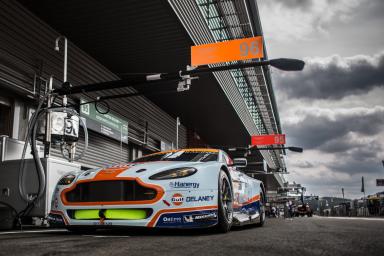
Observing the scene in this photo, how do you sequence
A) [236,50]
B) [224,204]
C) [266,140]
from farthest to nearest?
[266,140] → [236,50] → [224,204]

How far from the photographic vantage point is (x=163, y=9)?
32.4 feet

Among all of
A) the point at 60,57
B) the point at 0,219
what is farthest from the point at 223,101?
the point at 0,219

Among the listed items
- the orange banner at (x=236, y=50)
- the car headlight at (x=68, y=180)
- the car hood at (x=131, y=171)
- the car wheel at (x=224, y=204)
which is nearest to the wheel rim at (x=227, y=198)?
the car wheel at (x=224, y=204)

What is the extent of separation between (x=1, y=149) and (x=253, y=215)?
4859 millimetres

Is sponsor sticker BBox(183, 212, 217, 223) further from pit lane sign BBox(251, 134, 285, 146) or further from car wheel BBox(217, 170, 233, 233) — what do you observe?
pit lane sign BBox(251, 134, 285, 146)

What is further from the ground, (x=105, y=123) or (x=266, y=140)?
(x=266, y=140)

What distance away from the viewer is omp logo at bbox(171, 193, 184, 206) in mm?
4523

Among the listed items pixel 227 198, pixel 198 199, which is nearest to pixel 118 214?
pixel 198 199

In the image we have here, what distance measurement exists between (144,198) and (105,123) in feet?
28.8

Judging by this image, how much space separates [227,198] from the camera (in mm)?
5473

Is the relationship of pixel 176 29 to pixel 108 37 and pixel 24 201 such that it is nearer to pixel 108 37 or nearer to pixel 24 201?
pixel 108 37

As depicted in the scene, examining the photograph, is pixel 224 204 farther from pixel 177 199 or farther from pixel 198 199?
pixel 177 199

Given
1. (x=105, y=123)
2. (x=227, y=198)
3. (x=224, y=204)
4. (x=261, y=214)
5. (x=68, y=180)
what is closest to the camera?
(x=68, y=180)

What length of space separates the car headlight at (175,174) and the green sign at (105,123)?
729 cm
